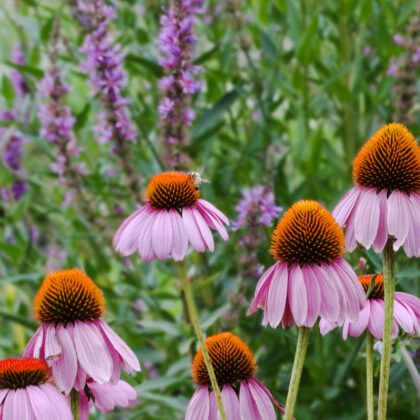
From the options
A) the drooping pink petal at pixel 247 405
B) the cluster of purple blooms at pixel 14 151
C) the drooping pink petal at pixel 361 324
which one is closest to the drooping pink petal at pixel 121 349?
the drooping pink petal at pixel 247 405

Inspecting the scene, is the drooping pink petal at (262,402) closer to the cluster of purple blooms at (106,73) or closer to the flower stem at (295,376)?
the flower stem at (295,376)

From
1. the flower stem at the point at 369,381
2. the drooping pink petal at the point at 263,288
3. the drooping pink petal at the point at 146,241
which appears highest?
the drooping pink petal at the point at 146,241

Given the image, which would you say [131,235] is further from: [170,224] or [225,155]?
[225,155]

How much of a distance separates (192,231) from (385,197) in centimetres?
17

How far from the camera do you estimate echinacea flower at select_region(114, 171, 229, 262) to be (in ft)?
2.37

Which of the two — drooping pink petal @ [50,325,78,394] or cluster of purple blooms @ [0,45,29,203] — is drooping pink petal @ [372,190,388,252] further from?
cluster of purple blooms @ [0,45,29,203]

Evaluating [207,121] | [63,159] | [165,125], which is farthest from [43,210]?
[165,125]

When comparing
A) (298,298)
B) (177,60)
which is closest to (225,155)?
(177,60)

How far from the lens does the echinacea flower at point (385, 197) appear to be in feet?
2.29

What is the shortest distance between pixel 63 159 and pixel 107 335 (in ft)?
3.65

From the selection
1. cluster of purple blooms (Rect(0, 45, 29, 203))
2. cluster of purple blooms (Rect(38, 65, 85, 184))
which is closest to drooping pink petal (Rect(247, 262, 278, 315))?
cluster of purple blooms (Rect(38, 65, 85, 184))

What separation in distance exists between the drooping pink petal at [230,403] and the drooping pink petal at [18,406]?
19 centimetres

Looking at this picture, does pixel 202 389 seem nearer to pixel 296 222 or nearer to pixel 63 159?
pixel 296 222

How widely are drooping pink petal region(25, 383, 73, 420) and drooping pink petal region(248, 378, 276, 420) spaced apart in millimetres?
177
